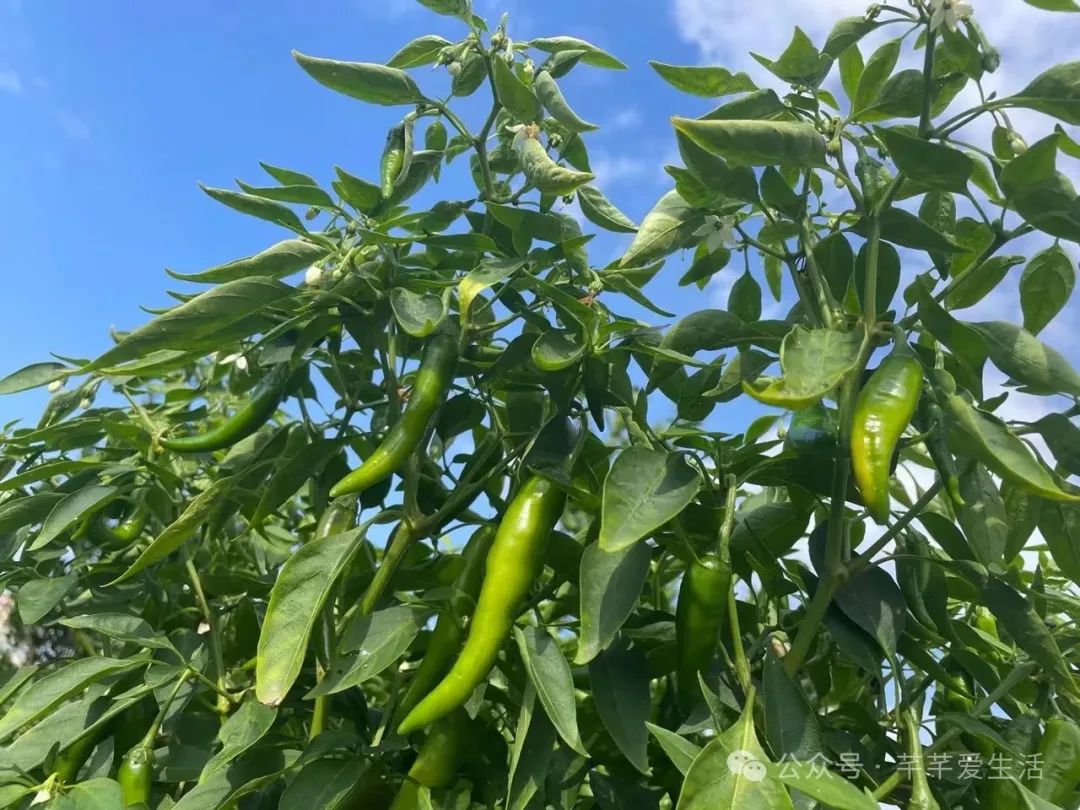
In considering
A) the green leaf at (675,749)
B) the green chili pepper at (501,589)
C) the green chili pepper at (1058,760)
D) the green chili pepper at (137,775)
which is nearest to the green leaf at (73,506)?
the green chili pepper at (137,775)

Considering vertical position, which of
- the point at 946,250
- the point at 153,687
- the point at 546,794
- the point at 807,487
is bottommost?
the point at 546,794

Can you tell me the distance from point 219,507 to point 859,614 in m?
0.79

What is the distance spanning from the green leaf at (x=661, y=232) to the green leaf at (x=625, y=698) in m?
0.45

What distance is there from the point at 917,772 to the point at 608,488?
16.3 inches

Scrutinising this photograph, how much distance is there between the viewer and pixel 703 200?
1086 millimetres

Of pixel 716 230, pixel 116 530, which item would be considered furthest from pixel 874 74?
pixel 116 530

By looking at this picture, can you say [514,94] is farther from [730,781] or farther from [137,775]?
[137,775]

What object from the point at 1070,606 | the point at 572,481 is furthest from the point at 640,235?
the point at 1070,606

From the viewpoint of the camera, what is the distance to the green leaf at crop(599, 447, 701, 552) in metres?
0.88

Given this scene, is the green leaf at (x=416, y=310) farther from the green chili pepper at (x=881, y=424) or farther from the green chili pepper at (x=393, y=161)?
the green chili pepper at (x=881, y=424)

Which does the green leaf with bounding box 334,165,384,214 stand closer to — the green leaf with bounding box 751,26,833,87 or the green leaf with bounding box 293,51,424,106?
the green leaf with bounding box 293,51,424,106

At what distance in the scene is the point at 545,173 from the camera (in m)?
1.15

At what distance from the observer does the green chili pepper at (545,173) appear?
1.11m

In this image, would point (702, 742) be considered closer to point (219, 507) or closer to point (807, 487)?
point (807, 487)
